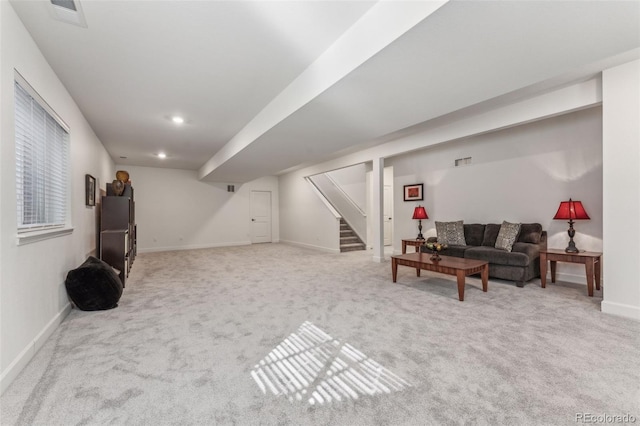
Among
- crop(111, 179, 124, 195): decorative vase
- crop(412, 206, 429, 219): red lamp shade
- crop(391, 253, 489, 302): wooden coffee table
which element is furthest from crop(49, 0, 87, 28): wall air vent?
crop(412, 206, 429, 219): red lamp shade

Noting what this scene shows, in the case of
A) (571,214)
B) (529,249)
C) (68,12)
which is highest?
(68,12)

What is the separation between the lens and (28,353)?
213cm

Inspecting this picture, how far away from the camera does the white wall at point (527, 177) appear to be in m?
3.93

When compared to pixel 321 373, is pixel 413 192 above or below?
above

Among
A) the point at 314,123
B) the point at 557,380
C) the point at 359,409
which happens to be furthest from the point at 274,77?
the point at 557,380

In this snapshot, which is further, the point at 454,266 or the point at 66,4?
the point at 454,266

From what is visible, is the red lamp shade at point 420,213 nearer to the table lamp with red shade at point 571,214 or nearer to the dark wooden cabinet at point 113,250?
the table lamp with red shade at point 571,214

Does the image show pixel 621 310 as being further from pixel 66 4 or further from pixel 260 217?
pixel 260 217

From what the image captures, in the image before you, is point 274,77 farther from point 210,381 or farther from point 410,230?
point 410,230

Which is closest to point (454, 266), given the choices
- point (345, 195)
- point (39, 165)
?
point (39, 165)

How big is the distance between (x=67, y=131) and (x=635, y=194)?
6134 millimetres

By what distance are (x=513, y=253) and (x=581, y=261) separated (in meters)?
0.71

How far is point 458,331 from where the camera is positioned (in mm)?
2584
